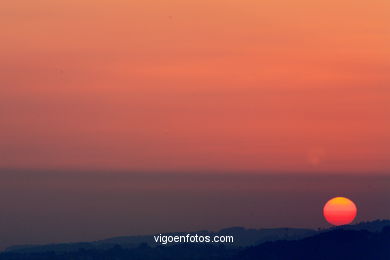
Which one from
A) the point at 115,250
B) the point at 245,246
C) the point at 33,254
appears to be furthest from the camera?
the point at 245,246

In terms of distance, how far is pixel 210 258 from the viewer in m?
197

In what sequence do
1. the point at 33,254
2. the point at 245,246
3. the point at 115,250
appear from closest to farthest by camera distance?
the point at 33,254 → the point at 115,250 → the point at 245,246

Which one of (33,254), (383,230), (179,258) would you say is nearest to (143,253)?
(179,258)

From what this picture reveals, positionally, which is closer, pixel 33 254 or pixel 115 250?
pixel 33 254

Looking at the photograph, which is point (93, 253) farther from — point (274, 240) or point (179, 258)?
point (274, 240)

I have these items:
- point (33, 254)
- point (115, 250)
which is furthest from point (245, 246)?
point (33, 254)

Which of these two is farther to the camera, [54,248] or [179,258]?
[179,258]

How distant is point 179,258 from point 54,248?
2954cm

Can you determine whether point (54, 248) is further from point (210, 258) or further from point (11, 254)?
point (210, 258)

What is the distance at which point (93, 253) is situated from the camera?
189750 millimetres

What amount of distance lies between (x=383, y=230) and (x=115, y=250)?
5423 centimetres

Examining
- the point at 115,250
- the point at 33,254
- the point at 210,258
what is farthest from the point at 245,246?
the point at 33,254

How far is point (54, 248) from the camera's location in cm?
17538

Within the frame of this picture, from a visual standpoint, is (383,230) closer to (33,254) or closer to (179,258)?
(179,258)
